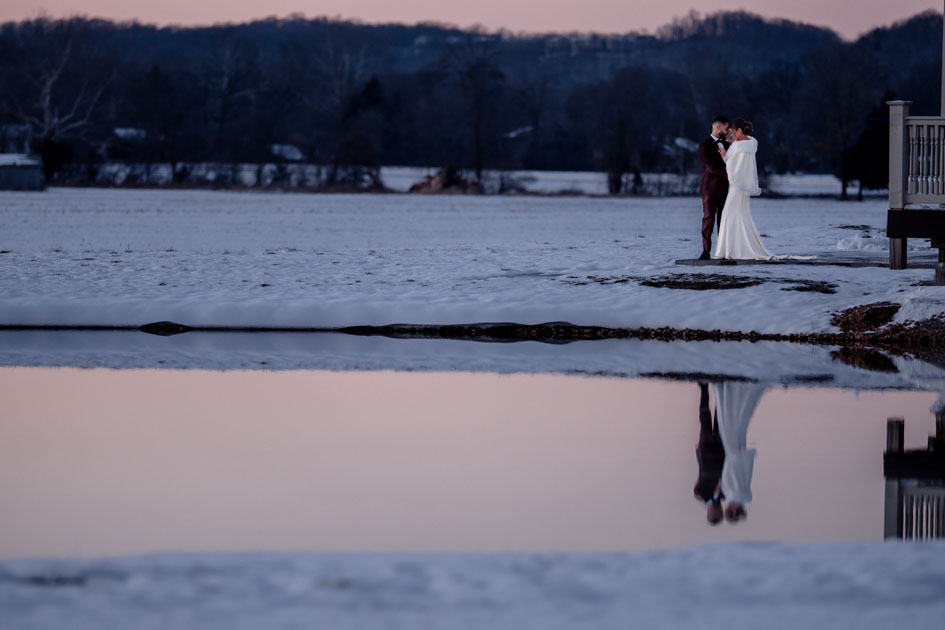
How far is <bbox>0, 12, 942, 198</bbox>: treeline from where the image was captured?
3447 inches

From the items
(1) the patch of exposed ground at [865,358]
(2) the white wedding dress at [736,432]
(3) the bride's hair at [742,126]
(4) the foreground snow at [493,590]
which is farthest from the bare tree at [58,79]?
(4) the foreground snow at [493,590]

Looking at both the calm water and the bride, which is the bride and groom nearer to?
the bride

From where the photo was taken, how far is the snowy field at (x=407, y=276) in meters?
17.9

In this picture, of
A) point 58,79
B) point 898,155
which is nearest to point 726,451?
point 898,155

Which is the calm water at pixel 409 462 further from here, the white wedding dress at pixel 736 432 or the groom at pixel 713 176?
the groom at pixel 713 176

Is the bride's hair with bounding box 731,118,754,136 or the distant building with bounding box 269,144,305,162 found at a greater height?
the distant building with bounding box 269,144,305,162

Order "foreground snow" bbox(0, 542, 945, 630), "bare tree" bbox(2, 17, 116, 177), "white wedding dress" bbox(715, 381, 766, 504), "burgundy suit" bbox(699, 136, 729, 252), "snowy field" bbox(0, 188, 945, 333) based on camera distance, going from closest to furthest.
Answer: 1. "foreground snow" bbox(0, 542, 945, 630)
2. "white wedding dress" bbox(715, 381, 766, 504)
3. "snowy field" bbox(0, 188, 945, 333)
4. "burgundy suit" bbox(699, 136, 729, 252)
5. "bare tree" bbox(2, 17, 116, 177)

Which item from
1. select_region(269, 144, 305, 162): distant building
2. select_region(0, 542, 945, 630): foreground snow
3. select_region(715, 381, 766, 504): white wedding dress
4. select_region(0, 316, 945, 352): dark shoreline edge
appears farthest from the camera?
select_region(269, 144, 305, 162): distant building

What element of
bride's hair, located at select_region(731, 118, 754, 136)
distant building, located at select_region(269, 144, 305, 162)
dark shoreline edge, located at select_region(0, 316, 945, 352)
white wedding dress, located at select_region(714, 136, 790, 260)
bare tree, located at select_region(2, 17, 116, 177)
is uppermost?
bare tree, located at select_region(2, 17, 116, 177)

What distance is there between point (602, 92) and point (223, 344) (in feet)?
365

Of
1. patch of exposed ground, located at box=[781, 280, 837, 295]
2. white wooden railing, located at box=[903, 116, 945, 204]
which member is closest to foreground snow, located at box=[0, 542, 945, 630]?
patch of exposed ground, located at box=[781, 280, 837, 295]

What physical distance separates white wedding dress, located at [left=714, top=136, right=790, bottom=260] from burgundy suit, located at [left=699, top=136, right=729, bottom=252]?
0.40 feet

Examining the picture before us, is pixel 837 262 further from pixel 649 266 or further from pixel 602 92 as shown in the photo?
pixel 602 92

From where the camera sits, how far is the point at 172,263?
23547 mm
